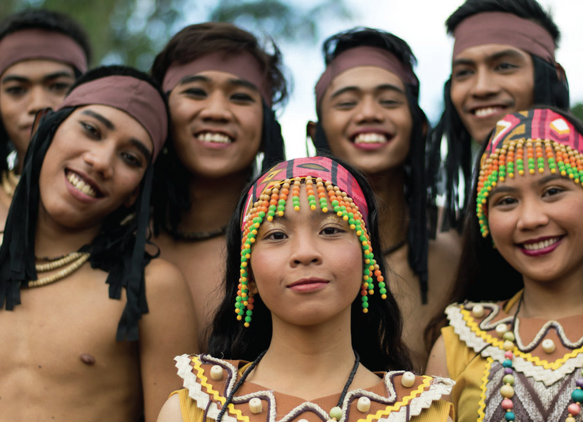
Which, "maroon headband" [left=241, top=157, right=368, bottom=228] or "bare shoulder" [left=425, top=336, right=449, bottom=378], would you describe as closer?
"maroon headband" [left=241, top=157, right=368, bottom=228]

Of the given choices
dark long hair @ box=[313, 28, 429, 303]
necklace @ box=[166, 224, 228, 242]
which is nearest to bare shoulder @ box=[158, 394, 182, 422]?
necklace @ box=[166, 224, 228, 242]

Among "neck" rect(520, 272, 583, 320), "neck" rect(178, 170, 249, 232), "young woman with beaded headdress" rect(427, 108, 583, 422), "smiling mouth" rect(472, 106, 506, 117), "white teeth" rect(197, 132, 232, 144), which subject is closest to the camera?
"young woman with beaded headdress" rect(427, 108, 583, 422)

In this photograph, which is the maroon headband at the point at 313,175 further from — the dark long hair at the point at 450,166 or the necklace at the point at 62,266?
the dark long hair at the point at 450,166

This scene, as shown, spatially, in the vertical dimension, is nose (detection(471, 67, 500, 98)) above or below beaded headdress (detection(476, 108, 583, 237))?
above

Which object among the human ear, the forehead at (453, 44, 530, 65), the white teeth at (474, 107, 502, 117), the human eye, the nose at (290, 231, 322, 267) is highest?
the forehead at (453, 44, 530, 65)

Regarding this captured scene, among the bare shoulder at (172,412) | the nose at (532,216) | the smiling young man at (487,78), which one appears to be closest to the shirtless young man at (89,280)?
the bare shoulder at (172,412)

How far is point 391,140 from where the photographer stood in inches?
178

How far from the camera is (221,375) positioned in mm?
2791

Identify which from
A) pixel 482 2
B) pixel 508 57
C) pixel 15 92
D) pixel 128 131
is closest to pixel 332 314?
pixel 128 131

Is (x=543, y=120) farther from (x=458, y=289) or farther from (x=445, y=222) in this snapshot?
(x=445, y=222)

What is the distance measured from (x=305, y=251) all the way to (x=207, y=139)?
193 cm

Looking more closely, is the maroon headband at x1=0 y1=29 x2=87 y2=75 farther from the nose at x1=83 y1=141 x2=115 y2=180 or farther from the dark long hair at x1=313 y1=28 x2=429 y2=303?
the dark long hair at x1=313 y1=28 x2=429 y2=303

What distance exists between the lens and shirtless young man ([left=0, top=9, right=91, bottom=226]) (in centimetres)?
482

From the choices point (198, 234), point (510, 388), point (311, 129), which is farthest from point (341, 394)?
point (311, 129)
